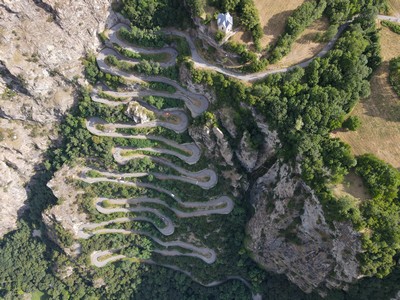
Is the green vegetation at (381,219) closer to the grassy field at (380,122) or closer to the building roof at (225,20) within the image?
the grassy field at (380,122)

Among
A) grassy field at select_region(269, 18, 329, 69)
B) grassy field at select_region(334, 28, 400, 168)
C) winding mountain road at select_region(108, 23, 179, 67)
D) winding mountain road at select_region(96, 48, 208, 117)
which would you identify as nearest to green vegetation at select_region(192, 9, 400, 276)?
grassy field at select_region(334, 28, 400, 168)

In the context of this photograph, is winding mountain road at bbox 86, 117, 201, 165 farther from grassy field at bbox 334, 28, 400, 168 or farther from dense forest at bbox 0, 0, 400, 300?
grassy field at bbox 334, 28, 400, 168

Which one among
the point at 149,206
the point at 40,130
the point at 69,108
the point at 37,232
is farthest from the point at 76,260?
the point at 69,108

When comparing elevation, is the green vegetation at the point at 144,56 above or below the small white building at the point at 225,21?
below

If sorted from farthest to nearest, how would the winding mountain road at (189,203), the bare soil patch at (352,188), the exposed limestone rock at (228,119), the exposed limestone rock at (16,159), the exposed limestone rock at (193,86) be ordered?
the exposed limestone rock at (16,159) → the winding mountain road at (189,203) → the exposed limestone rock at (193,86) → the exposed limestone rock at (228,119) → the bare soil patch at (352,188)

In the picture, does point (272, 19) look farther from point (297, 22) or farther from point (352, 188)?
point (352, 188)

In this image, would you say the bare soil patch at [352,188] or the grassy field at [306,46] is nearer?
the bare soil patch at [352,188]

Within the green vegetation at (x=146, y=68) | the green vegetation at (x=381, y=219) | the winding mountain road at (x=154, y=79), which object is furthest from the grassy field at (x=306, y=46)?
the green vegetation at (x=381, y=219)
